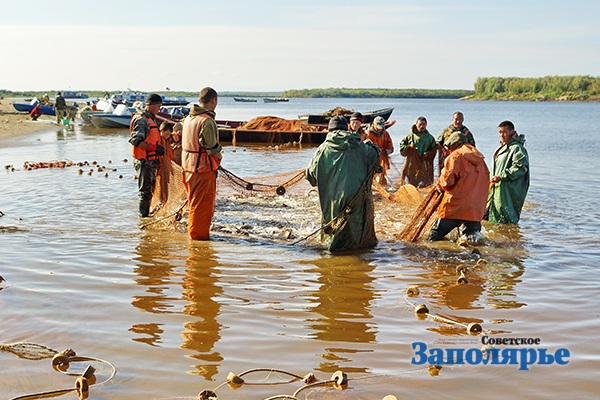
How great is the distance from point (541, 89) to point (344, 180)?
122 metres

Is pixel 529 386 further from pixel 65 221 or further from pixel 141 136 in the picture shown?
pixel 65 221

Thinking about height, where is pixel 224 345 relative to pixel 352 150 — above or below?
below

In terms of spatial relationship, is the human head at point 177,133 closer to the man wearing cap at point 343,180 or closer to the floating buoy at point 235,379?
the man wearing cap at point 343,180

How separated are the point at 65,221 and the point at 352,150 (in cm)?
453

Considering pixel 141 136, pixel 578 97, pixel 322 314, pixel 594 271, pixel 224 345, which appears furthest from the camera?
pixel 578 97

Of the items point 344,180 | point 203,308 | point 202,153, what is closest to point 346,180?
point 344,180

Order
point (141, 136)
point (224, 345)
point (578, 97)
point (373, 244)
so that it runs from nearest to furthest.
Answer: point (224, 345)
point (373, 244)
point (141, 136)
point (578, 97)

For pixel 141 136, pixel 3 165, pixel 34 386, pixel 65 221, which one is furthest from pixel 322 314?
pixel 3 165

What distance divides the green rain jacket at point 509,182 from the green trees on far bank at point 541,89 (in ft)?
362

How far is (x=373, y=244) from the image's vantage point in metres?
7.86

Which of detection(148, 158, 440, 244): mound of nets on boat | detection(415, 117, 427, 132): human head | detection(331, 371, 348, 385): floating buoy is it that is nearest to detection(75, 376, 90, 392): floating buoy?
detection(331, 371, 348, 385): floating buoy

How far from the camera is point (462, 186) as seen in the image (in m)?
7.56

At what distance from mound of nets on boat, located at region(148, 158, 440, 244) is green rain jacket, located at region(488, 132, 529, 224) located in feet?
3.34

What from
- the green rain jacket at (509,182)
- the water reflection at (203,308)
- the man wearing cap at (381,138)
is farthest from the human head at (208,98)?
the man wearing cap at (381,138)
